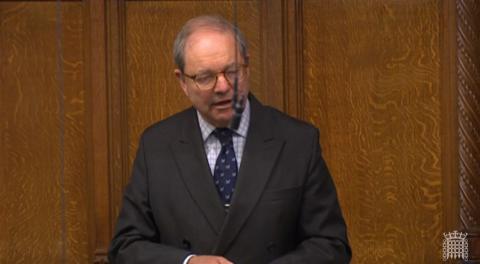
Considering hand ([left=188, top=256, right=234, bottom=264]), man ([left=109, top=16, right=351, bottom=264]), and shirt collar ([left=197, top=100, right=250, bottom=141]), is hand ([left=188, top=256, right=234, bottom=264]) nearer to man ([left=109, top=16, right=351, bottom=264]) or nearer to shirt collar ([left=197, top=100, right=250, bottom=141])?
man ([left=109, top=16, right=351, bottom=264])

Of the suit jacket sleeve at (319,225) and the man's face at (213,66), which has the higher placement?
the man's face at (213,66)

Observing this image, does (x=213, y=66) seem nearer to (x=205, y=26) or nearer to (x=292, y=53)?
(x=205, y=26)

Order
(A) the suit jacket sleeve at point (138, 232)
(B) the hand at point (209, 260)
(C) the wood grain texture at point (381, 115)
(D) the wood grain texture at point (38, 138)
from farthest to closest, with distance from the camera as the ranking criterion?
(D) the wood grain texture at point (38, 138), (C) the wood grain texture at point (381, 115), (A) the suit jacket sleeve at point (138, 232), (B) the hand at point (209, 260)

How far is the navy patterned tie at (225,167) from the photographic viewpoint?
8.93ft

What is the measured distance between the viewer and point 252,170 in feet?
8.83

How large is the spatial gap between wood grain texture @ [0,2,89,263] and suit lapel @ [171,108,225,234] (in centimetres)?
114

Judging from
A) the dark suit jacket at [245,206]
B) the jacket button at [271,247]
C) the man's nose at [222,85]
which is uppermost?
the man's nose at [222,85]

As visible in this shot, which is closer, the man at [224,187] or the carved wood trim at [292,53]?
the man at [224,187]

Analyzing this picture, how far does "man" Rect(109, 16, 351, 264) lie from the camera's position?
263 cm

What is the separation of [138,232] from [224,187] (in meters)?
0.27

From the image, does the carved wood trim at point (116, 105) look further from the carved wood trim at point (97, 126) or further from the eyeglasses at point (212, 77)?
the eyeglasses at point (212, 77)

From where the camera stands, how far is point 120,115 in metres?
3.81

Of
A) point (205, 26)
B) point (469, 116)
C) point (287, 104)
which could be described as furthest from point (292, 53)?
point (205, 26)

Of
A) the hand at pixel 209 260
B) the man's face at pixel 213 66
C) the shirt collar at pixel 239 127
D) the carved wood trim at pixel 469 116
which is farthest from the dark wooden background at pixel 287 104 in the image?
the hand at pixel 209 260
